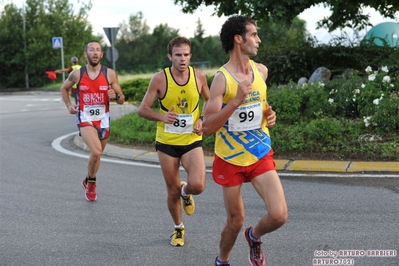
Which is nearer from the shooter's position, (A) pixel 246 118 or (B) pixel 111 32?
(A) pixel 246 118

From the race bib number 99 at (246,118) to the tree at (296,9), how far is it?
929cm

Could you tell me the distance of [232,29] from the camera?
4676 millimetres

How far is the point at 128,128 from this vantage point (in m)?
13.4

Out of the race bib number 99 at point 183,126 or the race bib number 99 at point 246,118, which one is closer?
the race bib number 99 at point 246,118

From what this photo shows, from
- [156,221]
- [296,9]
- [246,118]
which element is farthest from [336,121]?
[246,118]

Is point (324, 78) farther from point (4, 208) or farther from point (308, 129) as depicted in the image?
point (4, 208)

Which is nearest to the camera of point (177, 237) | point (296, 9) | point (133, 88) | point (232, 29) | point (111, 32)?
point (232, 29)

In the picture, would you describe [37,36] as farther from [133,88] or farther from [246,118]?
[246,118]

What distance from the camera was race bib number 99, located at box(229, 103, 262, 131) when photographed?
187 inches

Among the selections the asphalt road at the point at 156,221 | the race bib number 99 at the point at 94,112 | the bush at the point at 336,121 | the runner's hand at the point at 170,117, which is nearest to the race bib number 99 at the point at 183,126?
the runner's hand at the point at 170,117

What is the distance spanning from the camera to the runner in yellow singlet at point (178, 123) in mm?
6016

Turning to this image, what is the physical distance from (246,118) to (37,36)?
42.1 metres

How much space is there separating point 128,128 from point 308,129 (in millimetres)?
4462

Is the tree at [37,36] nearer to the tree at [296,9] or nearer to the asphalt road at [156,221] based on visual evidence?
the tree at [296,9]
